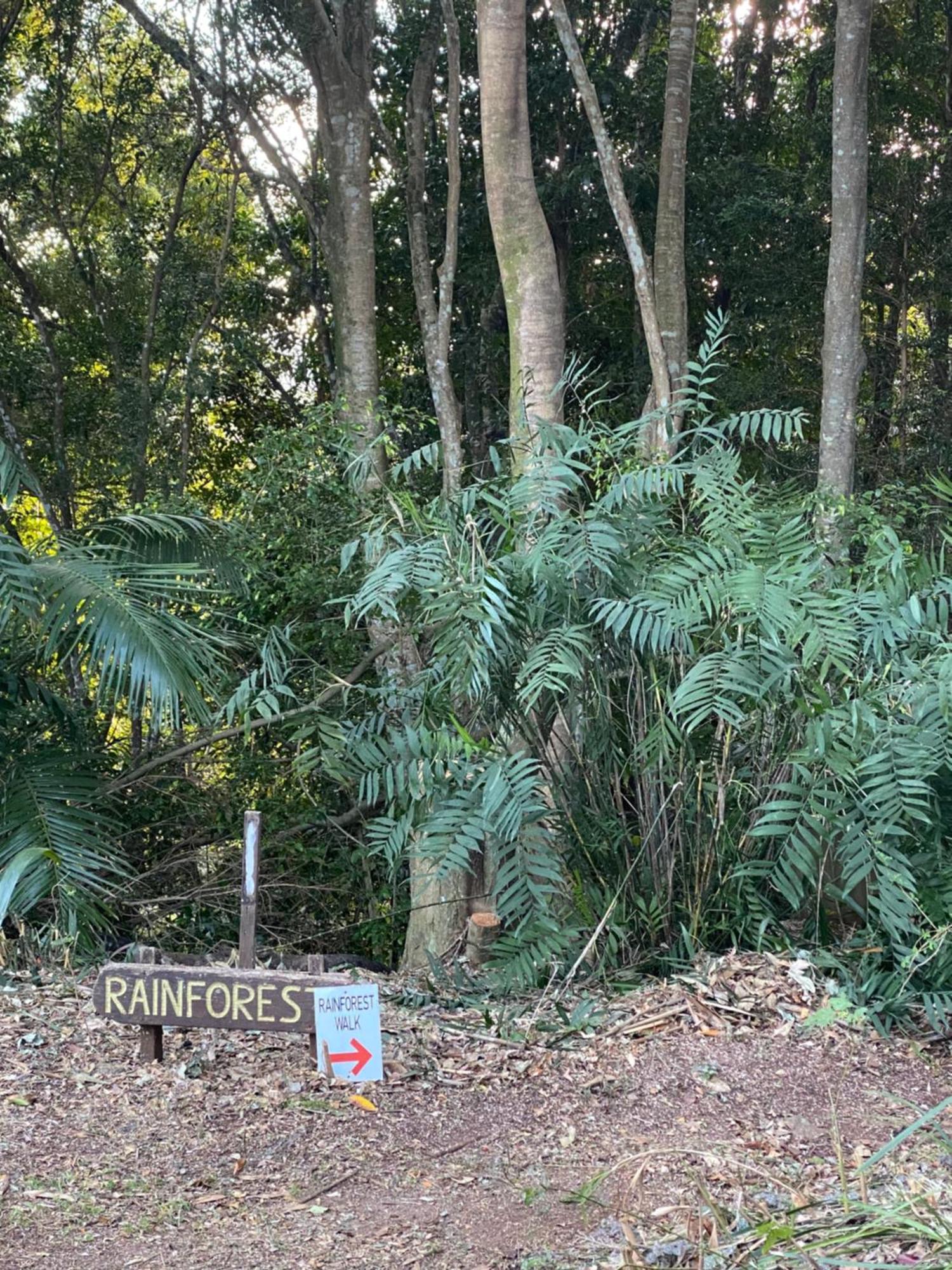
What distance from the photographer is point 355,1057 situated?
142 inches

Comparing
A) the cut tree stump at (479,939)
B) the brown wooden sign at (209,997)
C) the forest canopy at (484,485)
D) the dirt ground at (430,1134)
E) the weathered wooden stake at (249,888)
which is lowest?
the cut tree stump at (479,939)

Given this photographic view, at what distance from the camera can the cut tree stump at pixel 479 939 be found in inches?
225

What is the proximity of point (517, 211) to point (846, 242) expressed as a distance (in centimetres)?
256

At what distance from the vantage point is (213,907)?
25.0ft

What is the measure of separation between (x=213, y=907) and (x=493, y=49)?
521 cm

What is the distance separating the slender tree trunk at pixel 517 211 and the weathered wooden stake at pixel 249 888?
2.86m

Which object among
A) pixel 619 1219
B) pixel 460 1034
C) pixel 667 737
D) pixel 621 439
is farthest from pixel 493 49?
pixel 619 1219

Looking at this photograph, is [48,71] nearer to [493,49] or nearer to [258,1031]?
Result: [493,49]

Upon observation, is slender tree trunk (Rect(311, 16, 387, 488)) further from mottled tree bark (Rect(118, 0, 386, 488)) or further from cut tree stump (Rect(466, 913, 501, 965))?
cut tree stump (Rect(466, 913, 501, 965))

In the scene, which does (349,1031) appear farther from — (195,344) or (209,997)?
(195,344)

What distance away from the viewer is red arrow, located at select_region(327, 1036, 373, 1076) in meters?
3.60

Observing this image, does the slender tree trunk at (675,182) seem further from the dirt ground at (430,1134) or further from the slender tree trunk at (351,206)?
the dirt ground at (430,1134)

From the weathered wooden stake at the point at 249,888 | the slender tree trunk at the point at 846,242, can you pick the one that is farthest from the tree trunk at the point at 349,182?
the weathered wooden stake at the point at 249,888

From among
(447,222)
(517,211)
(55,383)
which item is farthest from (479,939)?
(55,383)
